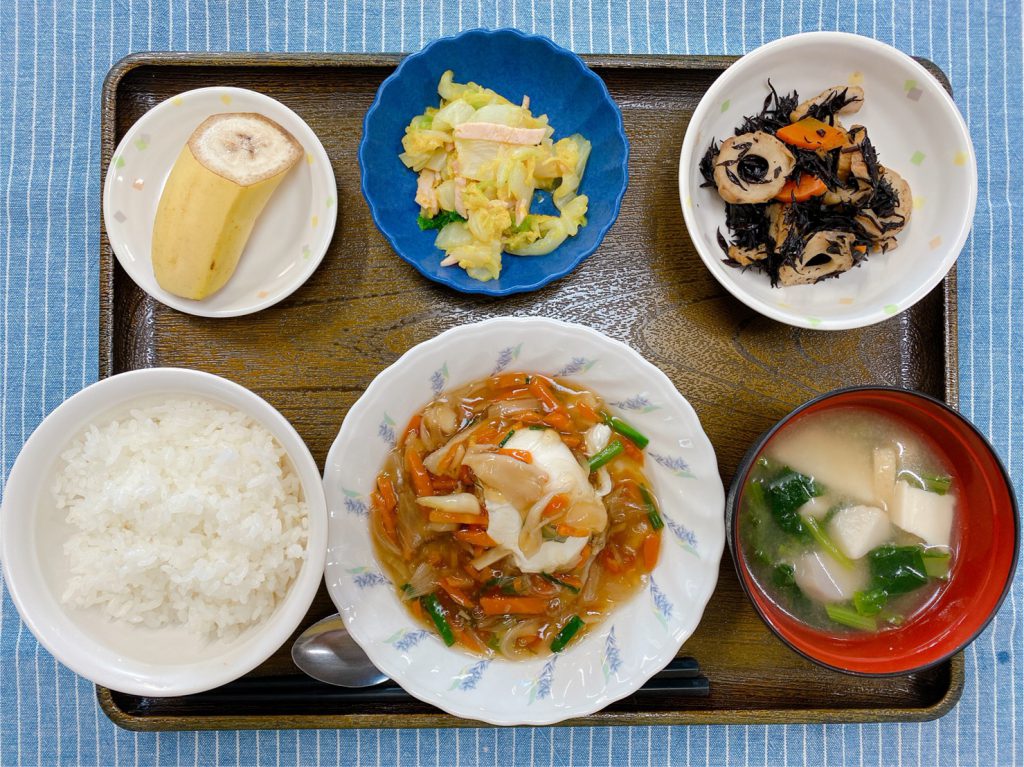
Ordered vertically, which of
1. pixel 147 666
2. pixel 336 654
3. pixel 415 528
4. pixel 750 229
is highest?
pixel 750 229

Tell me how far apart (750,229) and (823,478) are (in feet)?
2.27

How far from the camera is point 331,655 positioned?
198 cm

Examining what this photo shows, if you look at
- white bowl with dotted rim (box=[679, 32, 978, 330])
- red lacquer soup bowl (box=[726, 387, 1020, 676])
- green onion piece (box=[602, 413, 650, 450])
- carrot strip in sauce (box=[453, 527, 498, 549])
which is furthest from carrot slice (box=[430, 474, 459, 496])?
white bowl with dotted rim (box=[679, 32, 978, 330])

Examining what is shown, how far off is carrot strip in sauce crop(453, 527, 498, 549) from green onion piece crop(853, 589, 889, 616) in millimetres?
961

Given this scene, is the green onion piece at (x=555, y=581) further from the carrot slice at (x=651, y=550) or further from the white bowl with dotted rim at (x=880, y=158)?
the white bowl with dotted rim at (x=880, y=158)

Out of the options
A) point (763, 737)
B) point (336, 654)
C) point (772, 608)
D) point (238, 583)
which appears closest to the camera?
point (238, 583)

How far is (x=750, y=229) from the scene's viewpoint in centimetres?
201

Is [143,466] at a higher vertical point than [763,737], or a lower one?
higher

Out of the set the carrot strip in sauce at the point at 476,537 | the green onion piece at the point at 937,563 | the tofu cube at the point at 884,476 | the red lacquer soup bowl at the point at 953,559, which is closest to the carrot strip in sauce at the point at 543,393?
the carrot strip in sauce at the point at 476,537

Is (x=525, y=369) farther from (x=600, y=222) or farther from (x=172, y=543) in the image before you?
(x=172, y=543)

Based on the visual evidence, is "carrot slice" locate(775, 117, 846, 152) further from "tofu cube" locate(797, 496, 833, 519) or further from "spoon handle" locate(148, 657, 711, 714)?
"spoon handle" locate(148, 657, 711, 714)

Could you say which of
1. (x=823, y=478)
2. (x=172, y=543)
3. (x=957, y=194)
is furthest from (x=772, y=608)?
(x=172, y=543)

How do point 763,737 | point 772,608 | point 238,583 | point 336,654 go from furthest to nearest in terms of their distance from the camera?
point 763,737 < point 336,654 < point 772,608 < point 238,583

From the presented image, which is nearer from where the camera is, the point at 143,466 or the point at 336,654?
the point at 143,466
